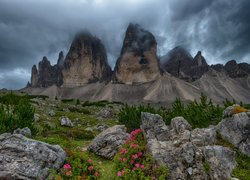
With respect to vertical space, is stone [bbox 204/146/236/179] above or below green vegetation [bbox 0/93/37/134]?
below

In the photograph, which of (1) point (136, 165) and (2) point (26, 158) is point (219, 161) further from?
(2) point (26, 158)

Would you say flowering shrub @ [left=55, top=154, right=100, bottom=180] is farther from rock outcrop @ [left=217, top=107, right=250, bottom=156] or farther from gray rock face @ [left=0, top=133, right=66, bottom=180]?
rock outcrop @ [left=217, top=107, right=250, bottom=156]

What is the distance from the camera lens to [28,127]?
100ft

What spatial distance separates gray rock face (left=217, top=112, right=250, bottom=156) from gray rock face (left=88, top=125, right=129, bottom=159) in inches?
389

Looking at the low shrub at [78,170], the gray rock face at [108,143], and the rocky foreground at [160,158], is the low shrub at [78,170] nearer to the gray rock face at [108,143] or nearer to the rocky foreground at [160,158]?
the rocky foreground at [160,158]

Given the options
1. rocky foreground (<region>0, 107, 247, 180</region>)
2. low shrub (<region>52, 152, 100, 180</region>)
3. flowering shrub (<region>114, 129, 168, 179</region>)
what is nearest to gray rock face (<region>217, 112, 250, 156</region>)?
rocky foreground (<region>0, 107, 247, 180</region>)

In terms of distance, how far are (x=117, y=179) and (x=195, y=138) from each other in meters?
7.83

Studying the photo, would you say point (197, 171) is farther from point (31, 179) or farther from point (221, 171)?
point (31, 179)

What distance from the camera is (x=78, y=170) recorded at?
44.0 feet

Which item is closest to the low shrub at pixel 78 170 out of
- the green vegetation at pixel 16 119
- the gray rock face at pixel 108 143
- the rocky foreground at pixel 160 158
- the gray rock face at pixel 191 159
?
the rocky foreground at pixel 160 158

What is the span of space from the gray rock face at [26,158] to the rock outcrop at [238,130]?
1647 centimetres

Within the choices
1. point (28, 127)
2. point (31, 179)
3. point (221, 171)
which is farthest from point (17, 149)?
point (28, 127)

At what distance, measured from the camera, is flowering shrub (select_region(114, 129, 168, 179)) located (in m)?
12.9

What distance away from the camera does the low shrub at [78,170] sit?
12.8 meters
